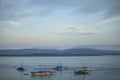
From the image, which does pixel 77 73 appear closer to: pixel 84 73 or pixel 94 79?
pixel 84 73

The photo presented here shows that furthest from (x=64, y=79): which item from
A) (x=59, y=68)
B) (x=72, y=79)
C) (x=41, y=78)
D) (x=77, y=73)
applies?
(x=59, y=68)

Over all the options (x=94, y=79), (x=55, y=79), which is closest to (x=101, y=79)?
(x=94, y=79)

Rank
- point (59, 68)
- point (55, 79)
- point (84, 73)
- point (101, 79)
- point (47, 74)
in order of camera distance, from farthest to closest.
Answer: point (59, 68) → point (84, 73) → point (47, 74) → point (55, 79) → point (101, 79)

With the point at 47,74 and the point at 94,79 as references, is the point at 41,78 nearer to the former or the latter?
the point at 47,74

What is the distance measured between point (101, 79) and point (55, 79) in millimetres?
1647

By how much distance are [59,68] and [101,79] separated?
162 inches

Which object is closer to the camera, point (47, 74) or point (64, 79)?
point (64, 79)

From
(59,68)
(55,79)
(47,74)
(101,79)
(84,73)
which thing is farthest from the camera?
(59,68)

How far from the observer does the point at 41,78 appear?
311 inches

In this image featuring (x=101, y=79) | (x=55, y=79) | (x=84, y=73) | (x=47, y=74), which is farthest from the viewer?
(x=84, y=73)

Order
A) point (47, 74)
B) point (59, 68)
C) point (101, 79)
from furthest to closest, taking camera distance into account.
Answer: point (59, 68) < point (47, 74) < point (101, 79)

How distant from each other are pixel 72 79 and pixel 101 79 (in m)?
1.00

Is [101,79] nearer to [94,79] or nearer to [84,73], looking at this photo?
[94,79]

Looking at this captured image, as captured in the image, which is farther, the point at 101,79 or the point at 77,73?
the point at 77,73
